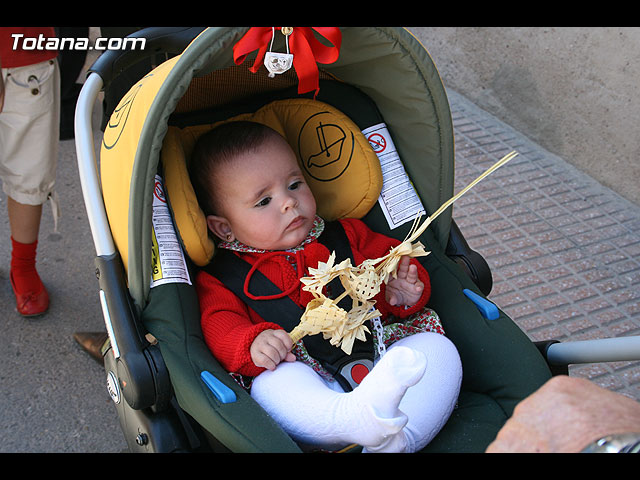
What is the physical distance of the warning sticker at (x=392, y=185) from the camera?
1.94 meters

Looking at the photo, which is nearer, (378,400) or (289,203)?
(378,400)

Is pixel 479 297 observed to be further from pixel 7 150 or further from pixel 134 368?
pixel 7 150

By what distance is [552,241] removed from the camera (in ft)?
9.92

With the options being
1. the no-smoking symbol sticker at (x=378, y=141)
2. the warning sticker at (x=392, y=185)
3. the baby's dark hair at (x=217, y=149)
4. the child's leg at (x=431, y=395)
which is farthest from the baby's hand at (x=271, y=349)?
the no-smoking symbol sticker at (x=378, y=141)

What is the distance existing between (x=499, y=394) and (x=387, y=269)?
426 millimetres

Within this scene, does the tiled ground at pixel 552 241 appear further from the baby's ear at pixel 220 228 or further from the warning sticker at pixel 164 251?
the warning sticker at pixel 164 251

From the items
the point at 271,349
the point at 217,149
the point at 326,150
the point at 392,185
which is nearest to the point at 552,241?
the point at 392,185

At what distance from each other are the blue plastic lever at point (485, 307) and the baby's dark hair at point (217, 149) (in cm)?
70

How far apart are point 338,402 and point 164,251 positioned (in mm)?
597

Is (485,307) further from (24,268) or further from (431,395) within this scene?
(24,268)

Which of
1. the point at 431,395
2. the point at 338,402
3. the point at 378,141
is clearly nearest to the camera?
the point at 338,402

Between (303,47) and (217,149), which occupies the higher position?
(303,47)

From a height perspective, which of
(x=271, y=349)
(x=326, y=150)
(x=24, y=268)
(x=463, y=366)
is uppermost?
(x=326, y=150)

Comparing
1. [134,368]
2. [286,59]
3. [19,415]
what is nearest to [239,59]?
[286,59]
